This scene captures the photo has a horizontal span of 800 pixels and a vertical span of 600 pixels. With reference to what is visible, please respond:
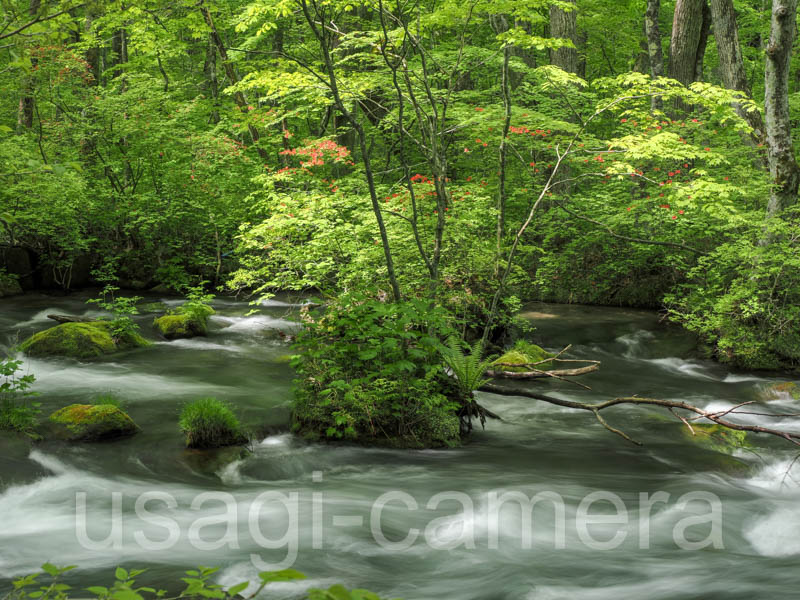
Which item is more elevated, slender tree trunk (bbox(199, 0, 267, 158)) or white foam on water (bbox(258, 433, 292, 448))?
slender tree trunk (bbox(199, 0, 267, 158))

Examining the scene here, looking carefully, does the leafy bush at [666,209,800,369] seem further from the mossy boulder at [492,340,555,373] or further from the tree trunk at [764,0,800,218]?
the mossy boulder at [492,340,555,373]

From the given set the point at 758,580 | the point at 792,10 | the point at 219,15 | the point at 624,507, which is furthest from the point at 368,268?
the point at 219,15

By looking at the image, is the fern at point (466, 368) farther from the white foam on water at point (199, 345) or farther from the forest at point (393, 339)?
the white foam on water at point (199, 345)

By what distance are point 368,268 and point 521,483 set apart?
11.5ft

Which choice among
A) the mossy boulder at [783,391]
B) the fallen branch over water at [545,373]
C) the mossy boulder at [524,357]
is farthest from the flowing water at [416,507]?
the mossy boulder at [524,357]

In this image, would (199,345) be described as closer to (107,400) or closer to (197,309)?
(197,309)

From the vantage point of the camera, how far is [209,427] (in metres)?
5.89

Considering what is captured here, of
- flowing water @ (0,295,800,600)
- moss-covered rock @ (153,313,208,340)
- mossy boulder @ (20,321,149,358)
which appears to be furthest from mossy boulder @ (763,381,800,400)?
mossy boulder @ (20,321,149,358)

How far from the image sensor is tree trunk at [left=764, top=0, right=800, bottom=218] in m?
9.06

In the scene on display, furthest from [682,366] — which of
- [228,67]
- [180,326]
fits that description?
[228,67]

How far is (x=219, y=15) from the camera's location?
15.4m

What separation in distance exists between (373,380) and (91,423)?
8.79 feet

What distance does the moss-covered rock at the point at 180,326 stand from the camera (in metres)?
10.8

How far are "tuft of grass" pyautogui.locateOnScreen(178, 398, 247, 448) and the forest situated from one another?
3 centimetres
